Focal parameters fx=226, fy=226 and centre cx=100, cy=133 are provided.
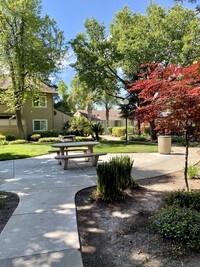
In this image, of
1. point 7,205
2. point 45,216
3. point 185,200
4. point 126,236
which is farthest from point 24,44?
point 126,236

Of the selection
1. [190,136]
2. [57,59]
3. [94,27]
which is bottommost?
[190,136]

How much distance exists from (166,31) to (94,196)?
17526 millimetres

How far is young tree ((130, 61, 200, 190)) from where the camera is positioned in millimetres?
4035

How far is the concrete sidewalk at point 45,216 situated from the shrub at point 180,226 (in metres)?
1.22

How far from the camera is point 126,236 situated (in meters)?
3.29

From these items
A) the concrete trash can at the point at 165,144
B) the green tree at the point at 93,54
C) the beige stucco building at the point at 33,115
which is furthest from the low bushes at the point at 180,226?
the beige stucco building at the point at 33,115

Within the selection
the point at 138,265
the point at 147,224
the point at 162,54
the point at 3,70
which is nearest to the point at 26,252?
the point at 138,265

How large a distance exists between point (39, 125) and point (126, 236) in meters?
23.8

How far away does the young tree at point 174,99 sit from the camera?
13.2 ft

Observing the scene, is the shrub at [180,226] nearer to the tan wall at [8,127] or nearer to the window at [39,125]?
the tan wall at [8,127]

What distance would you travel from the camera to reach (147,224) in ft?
11.7

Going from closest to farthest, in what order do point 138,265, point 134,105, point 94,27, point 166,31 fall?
point 138,265 → point 166,31 → point 94,27 → point 134,105

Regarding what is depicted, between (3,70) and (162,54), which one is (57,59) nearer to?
(3,70)

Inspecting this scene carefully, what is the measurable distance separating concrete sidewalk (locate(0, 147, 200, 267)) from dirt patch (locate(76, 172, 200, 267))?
22cm
